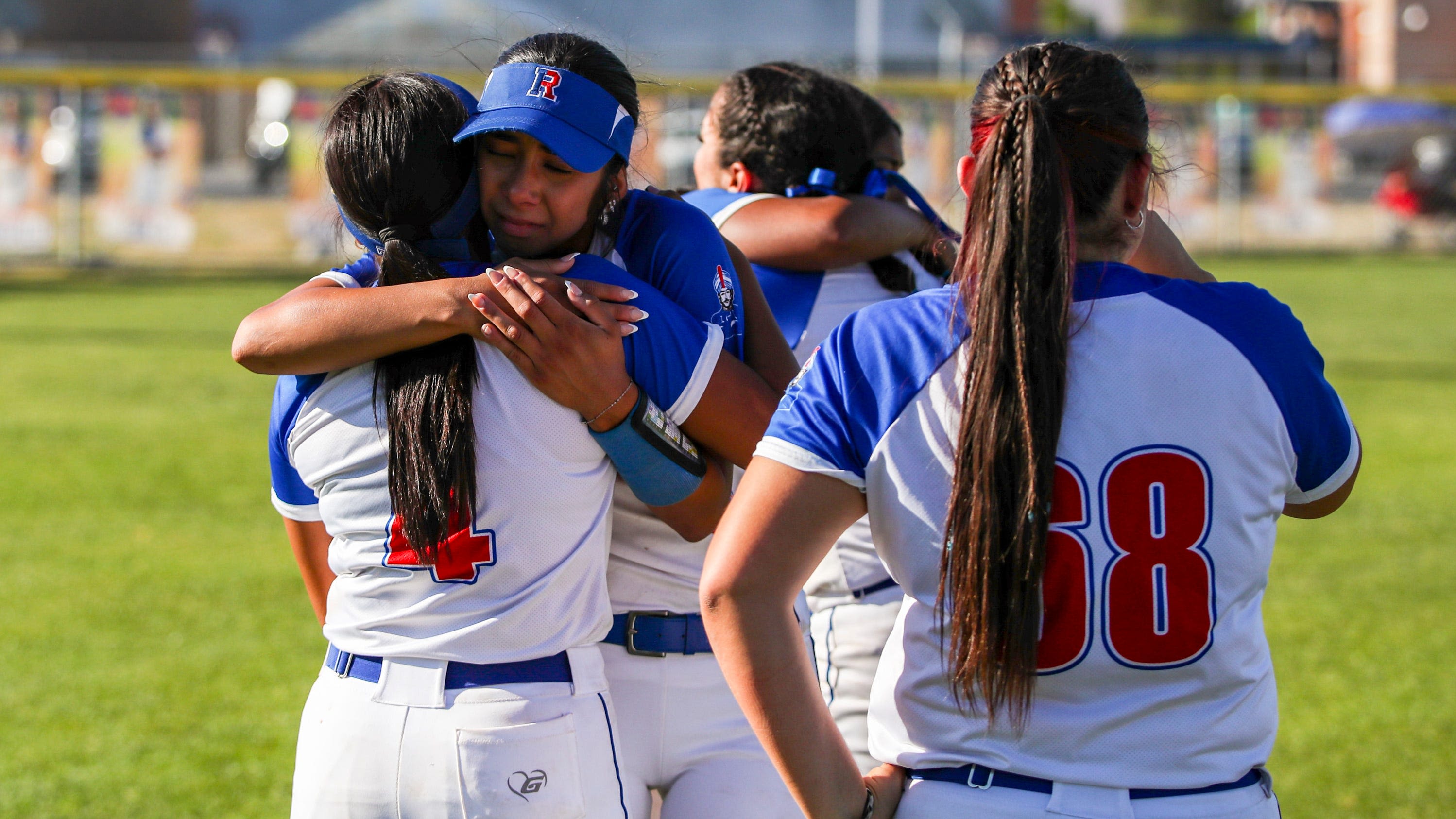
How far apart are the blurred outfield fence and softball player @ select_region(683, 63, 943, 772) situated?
56.7ft

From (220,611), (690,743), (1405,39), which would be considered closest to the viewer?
(690,743)

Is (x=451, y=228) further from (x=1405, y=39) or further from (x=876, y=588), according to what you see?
(x=1405, y=39)

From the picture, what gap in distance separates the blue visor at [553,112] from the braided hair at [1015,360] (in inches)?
25.6

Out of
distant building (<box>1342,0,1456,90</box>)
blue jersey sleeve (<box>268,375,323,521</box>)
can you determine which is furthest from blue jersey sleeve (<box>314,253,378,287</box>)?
distant building (<box>1342,0,1456,90</box>)

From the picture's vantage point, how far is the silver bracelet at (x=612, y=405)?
6.02 feet

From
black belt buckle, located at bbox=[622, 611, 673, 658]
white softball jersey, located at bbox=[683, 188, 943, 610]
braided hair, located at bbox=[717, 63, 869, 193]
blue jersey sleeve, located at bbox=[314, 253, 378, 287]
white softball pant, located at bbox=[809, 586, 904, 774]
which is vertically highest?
braided hair, located at bbox=[717, 63, 869, 193]

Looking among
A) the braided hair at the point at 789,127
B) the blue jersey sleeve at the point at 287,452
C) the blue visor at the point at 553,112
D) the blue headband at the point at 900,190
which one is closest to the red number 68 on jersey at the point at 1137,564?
the blue visor at the point at 553,112

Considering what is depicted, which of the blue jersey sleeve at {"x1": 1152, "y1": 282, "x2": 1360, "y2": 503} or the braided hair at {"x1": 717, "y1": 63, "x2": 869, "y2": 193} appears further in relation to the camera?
the braided hair at {"x1": 717, "y1": 63, "x2": 869, "y2": 193}

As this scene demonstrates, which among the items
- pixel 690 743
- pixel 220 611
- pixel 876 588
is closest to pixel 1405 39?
pixel 220 611

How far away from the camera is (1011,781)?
1.64 meters

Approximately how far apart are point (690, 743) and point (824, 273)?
129 cm

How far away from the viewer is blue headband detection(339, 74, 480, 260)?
6.45ft

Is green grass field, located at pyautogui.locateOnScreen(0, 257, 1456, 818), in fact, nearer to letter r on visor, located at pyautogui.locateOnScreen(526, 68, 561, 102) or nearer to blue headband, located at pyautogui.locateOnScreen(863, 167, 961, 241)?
blue headband, located at pyautogui.locateOnScreen(863, 167, 961, 241)

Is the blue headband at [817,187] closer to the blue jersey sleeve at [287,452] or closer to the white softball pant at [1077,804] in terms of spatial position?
the blue jersey sleeve at [287,452]
